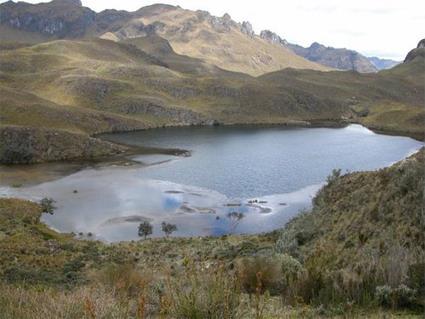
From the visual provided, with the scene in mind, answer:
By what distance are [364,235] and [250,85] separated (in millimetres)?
150990

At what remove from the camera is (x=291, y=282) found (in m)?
10.5

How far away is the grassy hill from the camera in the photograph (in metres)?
7.27

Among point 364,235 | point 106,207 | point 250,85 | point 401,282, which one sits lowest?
point 106,207

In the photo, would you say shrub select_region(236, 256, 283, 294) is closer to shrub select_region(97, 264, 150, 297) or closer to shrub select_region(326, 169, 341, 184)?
shrub select_region(97, 264, 150, 297)

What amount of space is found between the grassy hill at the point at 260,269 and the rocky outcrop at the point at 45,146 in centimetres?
3933

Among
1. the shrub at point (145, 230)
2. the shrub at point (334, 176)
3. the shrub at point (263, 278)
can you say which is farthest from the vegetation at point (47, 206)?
the shrub at point (263, 278)

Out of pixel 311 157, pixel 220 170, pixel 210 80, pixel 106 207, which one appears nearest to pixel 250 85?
pixel 210 80

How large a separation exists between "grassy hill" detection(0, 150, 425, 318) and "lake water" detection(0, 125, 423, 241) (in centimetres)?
775

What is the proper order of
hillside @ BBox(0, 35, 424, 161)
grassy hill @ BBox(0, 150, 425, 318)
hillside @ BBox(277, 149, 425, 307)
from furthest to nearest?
hillside @ BBox(0, 35, 424, 161)
hillside @ BBox(277, 149, 425, 307)
grassy hill @ BBox(0, 150, 425, 318)

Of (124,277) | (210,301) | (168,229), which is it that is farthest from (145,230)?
(210,301)

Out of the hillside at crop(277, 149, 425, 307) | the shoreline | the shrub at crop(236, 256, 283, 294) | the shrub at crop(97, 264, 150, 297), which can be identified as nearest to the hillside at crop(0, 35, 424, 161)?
the shoreline

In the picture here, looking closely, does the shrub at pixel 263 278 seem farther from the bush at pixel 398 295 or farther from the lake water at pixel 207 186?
the lake water at pixel 207 186

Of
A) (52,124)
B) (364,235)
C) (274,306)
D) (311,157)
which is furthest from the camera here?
(52,124)

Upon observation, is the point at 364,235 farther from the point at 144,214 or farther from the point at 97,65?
the point at 97,65
